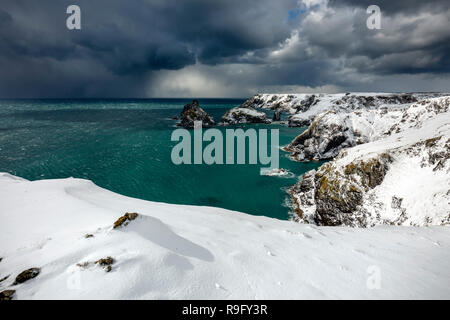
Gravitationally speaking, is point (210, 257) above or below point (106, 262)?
below

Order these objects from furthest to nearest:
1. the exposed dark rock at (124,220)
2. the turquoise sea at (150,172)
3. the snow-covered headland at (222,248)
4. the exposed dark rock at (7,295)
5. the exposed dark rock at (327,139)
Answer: the exposed dark rock at (327,139), the turquoise sea at (150,172), the exposed dark rock at (124,220), the snow-covered headland at (222,248), the exposed dark rock at (7,295)

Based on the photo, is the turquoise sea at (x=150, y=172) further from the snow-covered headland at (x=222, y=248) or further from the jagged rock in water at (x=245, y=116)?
the jagged rock in water at (x=245, y=116)

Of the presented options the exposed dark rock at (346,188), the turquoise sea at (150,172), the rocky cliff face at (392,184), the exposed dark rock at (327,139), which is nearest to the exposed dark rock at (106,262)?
the rocky cliff face at (392,184)

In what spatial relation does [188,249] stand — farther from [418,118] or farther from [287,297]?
[418,118]

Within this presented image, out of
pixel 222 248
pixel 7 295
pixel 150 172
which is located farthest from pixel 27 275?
pixel 150 172

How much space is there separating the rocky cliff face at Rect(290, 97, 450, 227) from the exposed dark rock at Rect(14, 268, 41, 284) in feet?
67.0

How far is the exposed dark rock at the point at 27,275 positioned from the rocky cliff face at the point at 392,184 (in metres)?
20.4

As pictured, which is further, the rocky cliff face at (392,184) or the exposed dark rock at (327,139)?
the exposed dark rock at (327,139)

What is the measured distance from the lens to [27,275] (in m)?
6.05

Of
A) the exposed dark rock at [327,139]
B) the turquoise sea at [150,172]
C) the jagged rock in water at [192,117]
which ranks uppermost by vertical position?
the jagged rock in water at [192,117]

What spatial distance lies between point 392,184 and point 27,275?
2303cm

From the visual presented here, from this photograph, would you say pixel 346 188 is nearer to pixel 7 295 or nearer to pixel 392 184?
pixel 392 184

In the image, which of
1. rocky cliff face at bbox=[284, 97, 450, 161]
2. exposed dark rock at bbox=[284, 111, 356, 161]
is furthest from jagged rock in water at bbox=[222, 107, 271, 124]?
exposed dark rock at bbox=[284, 111, 356, 161]

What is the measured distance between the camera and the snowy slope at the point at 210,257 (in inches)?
237
